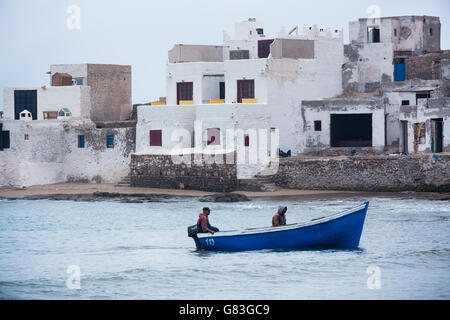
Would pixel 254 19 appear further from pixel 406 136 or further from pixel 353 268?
pixel 353 268

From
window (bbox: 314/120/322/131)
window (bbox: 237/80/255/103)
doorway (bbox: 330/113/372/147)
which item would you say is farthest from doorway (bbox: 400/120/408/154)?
window (bbox: 237/80/255/103)

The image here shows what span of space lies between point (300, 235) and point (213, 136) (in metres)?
20.3

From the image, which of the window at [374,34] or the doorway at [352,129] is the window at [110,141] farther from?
the window at [374,34]

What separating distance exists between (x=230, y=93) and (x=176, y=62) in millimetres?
5249

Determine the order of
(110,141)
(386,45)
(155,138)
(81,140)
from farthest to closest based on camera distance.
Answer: (386,45) → (81,140) → (110,141) → (155,138)

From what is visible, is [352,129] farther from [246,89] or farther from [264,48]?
[264,48]

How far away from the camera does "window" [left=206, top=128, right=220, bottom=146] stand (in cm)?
5156

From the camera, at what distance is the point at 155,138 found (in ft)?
177

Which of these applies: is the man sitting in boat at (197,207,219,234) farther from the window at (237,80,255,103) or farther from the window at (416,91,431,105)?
the window at (416,91,431,105)

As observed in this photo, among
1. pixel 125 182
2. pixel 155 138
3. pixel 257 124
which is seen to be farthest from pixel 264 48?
pixel 125 182

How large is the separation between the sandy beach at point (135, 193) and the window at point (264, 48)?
8980 millimetres
